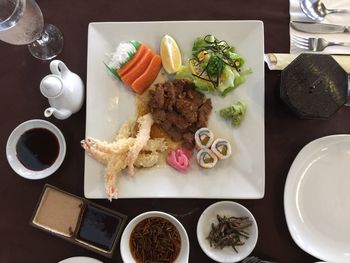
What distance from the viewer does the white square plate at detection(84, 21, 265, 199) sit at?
1.77 metres

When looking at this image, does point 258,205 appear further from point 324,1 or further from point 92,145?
point 324,1

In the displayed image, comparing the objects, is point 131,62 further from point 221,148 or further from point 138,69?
point 221,148

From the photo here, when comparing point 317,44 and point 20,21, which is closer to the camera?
point 20,21

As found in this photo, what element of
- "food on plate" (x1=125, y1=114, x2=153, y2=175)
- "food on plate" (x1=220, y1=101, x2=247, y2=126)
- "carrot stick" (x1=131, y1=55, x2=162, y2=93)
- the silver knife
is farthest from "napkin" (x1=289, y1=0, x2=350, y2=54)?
"food on plate" (x1=125, y1=114, x2=153, y2=175)

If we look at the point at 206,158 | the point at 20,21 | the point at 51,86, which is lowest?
the point at 206,158

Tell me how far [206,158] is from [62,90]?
606 mm

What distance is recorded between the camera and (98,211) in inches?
69.3

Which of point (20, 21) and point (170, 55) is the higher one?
point (20, 21)

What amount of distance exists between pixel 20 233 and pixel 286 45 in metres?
1.33

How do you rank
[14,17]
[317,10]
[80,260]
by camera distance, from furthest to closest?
[317,10]
[80,260]
[14,17]

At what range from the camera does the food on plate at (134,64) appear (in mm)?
1793

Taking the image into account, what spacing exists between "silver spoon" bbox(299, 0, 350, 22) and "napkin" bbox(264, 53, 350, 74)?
7.1 inches

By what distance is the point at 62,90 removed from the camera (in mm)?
1666

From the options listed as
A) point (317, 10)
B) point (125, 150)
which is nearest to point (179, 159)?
point (125, 150)
